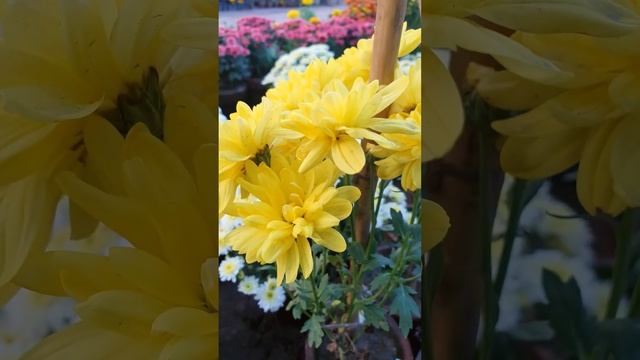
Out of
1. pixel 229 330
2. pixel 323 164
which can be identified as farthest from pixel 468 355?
pixel 229 330

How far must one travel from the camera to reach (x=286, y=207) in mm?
838

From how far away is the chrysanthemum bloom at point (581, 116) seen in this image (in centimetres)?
59

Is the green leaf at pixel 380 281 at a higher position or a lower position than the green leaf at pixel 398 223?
lower

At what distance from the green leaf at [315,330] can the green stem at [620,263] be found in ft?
1.67

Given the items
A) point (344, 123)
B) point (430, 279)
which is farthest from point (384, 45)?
point (430, 279)

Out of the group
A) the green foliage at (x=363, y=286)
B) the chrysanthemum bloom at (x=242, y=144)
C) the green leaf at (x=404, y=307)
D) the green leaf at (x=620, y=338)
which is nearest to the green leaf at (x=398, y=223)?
the green foliage at (x=363, y=286)

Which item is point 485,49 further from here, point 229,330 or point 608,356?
point 229,330

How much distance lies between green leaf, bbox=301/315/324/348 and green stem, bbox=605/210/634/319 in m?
0.51

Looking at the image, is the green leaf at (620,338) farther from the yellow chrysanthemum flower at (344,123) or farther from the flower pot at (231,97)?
the flower pot at (231,97)

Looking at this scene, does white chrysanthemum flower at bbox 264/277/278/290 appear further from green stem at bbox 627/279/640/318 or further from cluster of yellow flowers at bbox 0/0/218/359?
green stem at bbox 627/279/640/318

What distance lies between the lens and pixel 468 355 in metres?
0.68

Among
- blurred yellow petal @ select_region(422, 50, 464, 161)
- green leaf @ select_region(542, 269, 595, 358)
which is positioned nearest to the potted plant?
blurred yellow petal @ select_region(422, 50, 464, 161)

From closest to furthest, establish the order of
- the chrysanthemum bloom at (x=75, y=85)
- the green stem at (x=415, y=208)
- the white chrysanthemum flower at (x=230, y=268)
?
the chrysanthemum bloom at (x=75, y=85) → the green stem at (x=415, y=208) → the white chrysanthemum flower at (x=230, y=268)

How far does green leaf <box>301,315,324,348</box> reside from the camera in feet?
3.41
